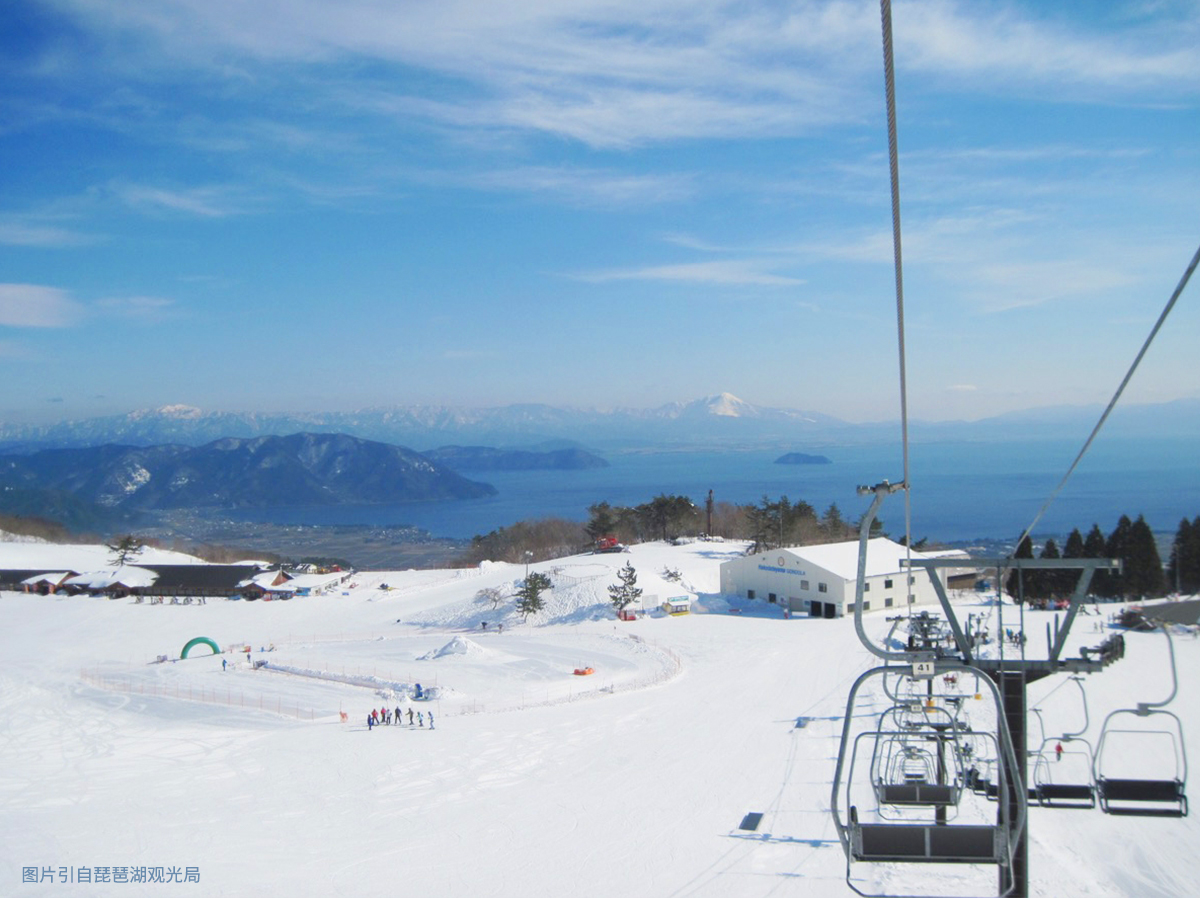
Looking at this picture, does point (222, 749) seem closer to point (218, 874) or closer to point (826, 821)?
point (218, 874)

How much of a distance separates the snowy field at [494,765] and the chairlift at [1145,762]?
41 centimetres

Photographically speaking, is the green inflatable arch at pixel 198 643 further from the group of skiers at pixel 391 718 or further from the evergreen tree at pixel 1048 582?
the evergreen tree at pixel 1048 582

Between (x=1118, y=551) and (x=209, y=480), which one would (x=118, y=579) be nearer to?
(x=1118, y=551)

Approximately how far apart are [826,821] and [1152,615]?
29.2ft

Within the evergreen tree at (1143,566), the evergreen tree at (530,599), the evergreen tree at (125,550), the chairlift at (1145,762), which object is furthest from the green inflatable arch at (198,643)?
the evergreen tree at (1143,566)

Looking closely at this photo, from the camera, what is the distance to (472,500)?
594 ft

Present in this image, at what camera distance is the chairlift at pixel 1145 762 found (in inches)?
279

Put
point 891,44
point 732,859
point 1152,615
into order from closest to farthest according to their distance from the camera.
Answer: point 891,44, point 1152,615, point 732,859

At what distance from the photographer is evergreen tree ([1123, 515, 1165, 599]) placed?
30.8 meters

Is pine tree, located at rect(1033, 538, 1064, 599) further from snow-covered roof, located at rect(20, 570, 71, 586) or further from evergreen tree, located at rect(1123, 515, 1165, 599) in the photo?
snow-covered roof, located at rect(20, 570, 71, 586)

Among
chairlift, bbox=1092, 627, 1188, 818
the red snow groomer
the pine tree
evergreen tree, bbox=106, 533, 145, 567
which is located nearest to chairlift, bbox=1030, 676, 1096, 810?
chairlift, bbox=1092, 627, 1188, 818

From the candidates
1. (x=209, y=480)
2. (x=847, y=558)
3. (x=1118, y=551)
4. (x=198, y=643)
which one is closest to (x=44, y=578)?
(x=198, y=643)

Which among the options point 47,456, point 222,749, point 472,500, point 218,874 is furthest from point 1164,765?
point 47,456

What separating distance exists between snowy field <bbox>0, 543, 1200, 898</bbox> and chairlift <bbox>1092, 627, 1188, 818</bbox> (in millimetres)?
408
